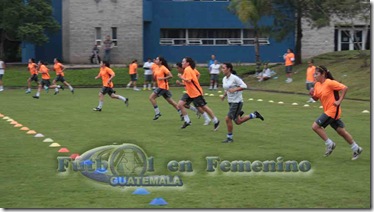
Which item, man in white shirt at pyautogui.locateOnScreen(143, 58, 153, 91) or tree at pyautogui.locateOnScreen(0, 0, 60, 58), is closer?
man in white shirt at pyautogui.locateOnScreen(143, 58, 153, 91)

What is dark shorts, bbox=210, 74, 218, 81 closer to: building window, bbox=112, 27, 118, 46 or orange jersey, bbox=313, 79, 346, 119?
building window, bbox=112, 27, 118, 46

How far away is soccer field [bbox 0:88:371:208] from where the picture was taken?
352 inches

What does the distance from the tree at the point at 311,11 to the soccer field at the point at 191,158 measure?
1243 centimetres

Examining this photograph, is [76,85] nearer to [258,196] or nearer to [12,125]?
[12,125]

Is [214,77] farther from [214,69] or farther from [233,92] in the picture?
[233,92]

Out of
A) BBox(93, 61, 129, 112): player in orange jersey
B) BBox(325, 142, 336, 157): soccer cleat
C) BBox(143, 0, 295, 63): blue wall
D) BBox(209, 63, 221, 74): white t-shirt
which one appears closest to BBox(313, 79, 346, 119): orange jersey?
BBox(325, 142, 336, 157): soccer cleat

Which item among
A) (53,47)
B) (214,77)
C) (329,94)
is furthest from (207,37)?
(329,94)

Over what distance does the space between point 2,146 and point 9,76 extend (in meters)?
27.5

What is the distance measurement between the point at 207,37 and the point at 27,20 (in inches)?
481

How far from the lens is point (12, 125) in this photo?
18.0 meters

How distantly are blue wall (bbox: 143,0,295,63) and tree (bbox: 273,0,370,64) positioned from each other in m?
8.73

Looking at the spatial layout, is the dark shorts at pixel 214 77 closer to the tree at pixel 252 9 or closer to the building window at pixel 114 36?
the tree at pixel 252 9

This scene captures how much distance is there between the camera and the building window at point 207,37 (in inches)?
1897

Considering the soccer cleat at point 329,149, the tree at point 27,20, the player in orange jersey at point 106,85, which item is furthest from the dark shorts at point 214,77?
the soccer cleat at point 329,149
